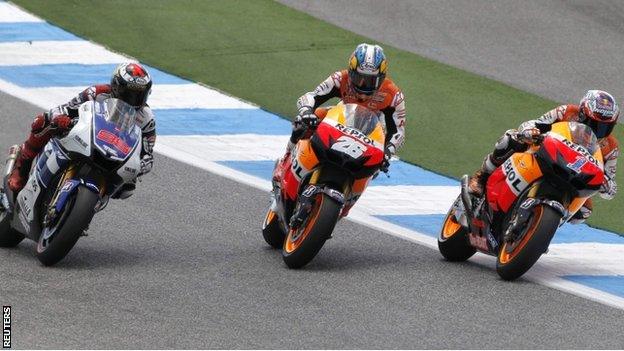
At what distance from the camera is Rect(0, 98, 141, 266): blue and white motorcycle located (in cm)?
998

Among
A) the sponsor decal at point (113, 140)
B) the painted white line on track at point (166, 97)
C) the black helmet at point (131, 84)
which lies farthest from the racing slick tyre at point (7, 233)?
the painted white line on track at point (166, 97)

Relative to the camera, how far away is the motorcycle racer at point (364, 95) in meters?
11.1

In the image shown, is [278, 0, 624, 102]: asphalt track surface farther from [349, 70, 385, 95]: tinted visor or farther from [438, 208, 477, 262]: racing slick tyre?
[349, 70, 385, 95]: tinted visor

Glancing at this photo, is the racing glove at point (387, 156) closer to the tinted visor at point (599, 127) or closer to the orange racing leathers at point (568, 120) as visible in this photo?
the orange racing leathers at point (568, 120)

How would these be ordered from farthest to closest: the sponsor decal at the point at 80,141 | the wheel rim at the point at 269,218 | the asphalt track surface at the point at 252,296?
the wheel rim at the point at 269,218 → the sponsor decal at the point at 80,141 → the asphalt track surface at the point at 252,296

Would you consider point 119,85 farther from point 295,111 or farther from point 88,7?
point 88,7

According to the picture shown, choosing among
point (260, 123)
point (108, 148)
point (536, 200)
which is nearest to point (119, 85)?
point (108, 148)

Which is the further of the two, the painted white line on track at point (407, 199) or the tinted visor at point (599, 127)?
the painted white line on track at point (407, 199)

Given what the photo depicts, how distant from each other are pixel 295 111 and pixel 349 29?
341cm

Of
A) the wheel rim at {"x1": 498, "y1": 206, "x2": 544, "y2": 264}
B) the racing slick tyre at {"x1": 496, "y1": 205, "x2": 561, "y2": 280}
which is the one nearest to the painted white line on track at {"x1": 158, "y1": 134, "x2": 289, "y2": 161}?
the wheel rim at {"x1": 498, "y1": 206, "x2": 544, "y2": 264}

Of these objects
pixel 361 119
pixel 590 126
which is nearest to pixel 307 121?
pixel 361 119

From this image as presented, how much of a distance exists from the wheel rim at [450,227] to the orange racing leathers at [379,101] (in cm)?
75

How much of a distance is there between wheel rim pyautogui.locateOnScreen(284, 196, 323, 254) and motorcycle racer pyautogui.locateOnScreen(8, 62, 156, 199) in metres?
1.14

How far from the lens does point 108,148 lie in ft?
33.3
